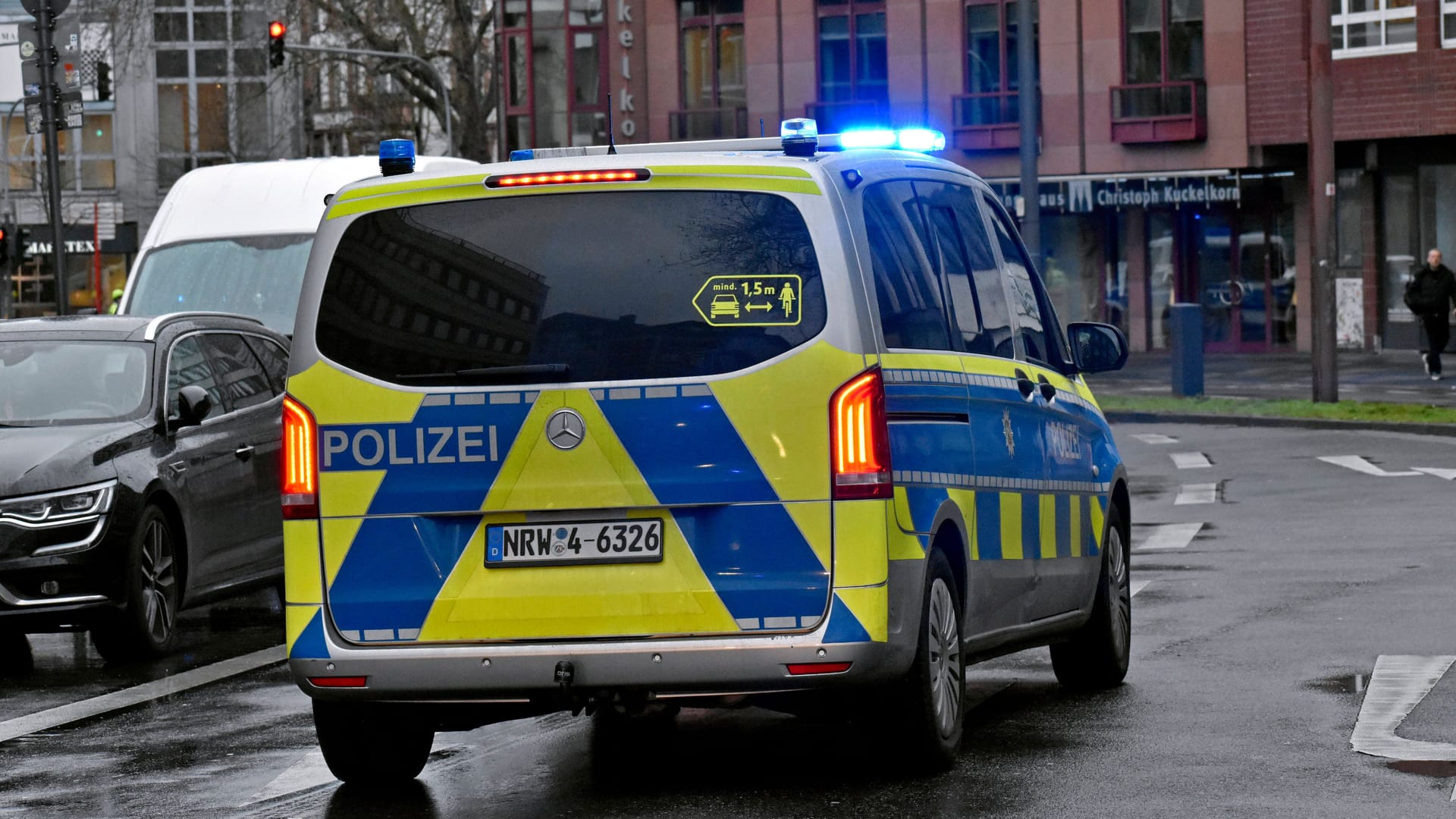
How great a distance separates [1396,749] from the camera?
286 inches

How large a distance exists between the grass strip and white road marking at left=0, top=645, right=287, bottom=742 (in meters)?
17.2

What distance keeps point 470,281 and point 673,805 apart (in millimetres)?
1555

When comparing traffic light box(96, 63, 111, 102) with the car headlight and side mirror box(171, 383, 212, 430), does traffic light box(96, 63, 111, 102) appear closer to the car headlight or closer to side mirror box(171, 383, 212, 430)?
side mirror box(171, 383, 212, 430)

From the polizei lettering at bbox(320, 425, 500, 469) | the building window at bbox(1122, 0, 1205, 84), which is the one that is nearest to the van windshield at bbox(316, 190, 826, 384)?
the polizei lettering at bbox(320, 425, 500, 469)

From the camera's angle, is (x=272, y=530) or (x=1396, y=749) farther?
(x=272, y=530)

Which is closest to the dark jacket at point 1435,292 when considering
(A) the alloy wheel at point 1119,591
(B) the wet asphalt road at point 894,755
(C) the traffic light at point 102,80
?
(C) the traffic light at point 102,80

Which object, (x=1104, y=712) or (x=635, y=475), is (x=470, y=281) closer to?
(x=635, y=475)

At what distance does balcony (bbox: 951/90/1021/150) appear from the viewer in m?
47.5

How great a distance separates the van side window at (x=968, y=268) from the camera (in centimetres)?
761

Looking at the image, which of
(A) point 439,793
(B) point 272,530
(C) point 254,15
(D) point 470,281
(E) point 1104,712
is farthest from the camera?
(C) point 254,15

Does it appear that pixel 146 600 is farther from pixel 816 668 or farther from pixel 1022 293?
pixel 816 668

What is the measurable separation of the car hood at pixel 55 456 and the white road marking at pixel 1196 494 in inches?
383

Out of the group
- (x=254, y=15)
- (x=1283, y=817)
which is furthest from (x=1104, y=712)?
(x=254, y=15)

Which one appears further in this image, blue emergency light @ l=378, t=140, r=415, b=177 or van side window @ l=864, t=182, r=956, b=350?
blue emergency light @ l=378, t=140, r=415, b=177
